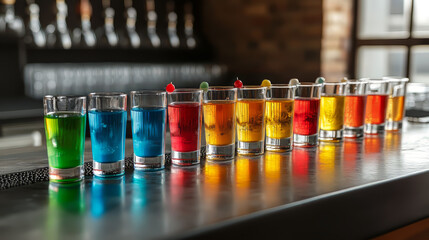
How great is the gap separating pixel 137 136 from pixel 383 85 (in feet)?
3.21

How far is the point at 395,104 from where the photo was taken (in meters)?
1.83

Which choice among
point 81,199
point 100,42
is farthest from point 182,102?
point 100,42

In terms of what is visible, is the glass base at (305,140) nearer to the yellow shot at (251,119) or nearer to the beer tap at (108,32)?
the yellow shot at (251,119)

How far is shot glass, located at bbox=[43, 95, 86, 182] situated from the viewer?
40.9 inches

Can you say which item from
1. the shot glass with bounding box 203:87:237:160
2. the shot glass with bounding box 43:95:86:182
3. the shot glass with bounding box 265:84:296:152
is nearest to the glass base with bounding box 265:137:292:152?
the shot glass with bounding box 265:84:296:152

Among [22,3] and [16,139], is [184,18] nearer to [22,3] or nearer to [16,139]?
[22,3]

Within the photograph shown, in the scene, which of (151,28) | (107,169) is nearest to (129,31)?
(151,28)

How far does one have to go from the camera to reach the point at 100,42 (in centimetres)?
423

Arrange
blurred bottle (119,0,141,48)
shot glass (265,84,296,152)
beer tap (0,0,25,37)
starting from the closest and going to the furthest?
1. shot glass (265,84,296,152)
2. beer tap (0,0,25,37)
3. blurred bottle (119,0,141,48)

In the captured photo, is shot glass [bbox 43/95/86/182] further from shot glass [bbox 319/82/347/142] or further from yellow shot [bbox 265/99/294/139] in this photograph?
shot glass [bbox 319/82/347/142]

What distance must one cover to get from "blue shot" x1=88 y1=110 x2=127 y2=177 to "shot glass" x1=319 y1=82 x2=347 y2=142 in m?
0.71

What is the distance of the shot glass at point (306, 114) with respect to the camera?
1.45 metres

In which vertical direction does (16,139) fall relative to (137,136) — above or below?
below

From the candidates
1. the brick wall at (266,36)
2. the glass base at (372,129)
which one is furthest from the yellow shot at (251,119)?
the brick wall at (266,36)
